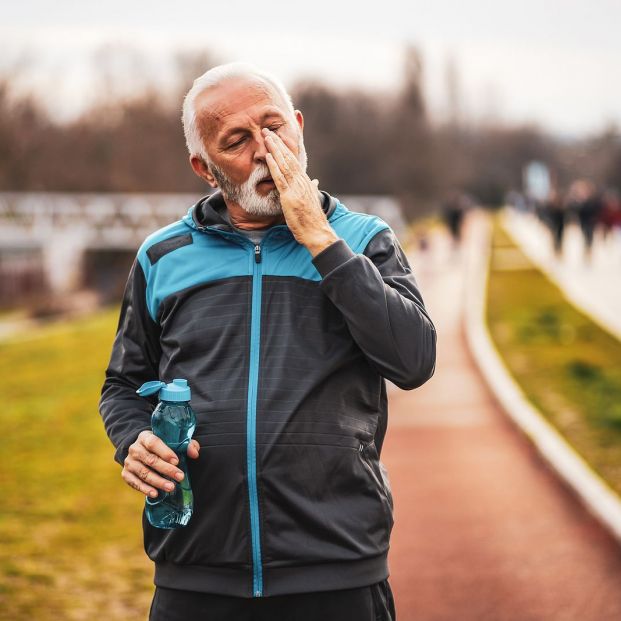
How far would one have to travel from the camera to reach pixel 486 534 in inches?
236

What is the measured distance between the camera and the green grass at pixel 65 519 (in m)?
5.25

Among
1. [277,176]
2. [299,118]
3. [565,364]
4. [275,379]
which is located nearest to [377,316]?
[275,379]

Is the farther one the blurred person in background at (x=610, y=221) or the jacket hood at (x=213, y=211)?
the blurred person in background at (x=610, y=221)

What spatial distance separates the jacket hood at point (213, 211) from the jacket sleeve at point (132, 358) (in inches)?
7.4

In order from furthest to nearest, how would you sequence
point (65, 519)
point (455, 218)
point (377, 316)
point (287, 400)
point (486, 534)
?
point (455, 218) → point (65, 519) → point (486, 534) → point (287, 400) → point (377, 316)

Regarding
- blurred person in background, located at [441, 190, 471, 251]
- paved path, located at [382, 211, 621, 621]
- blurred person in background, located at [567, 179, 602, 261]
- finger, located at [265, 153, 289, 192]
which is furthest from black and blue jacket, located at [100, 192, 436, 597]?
blurred person in background, located at [441, 190, 471, 251]

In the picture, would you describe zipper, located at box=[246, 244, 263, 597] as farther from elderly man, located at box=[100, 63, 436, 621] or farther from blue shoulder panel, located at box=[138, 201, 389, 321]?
blue shoulder panel, located at box=[138, 201, 389, 321]

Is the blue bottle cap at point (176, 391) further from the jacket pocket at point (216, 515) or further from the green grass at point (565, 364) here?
the green grass at point (565, 364)

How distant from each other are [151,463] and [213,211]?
2.12 ft

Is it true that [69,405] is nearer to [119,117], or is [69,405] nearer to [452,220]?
[452,220]

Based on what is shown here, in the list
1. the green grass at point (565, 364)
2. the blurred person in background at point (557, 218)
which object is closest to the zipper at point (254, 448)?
the green grass at point (565, 364)

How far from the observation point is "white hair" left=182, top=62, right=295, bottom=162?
7.80 feet

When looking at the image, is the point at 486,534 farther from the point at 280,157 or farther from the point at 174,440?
the point at 280,157

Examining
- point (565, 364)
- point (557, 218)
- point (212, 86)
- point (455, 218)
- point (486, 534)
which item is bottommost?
point (455, 218)
